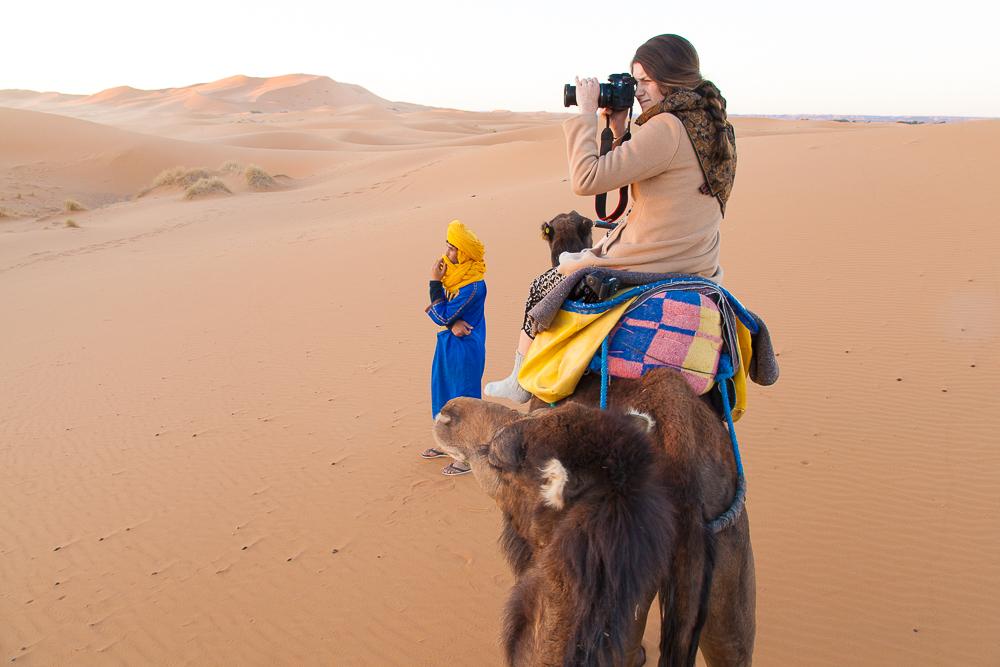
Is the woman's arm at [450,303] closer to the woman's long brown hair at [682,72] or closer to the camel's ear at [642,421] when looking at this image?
the woman's long brown hair at [682,72]

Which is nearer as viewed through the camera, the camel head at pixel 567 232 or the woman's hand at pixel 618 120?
the woman's hand at pixel 618 120

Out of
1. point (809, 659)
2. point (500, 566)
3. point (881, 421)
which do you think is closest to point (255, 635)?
point (500, 566)

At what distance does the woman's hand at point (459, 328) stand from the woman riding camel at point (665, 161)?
283 centimetres

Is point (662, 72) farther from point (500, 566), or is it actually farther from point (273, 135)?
point (273, 135)

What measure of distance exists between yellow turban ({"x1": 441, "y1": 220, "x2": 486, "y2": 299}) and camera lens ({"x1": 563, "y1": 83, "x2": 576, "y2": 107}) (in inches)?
109

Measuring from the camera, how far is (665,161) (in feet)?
8.06

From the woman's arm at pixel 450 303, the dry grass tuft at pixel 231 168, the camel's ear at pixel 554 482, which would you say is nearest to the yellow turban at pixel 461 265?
the woman's arm at pixel 450 303

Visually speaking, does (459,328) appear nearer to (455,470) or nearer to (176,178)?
(455,470)

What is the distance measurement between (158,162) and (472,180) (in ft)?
59.1

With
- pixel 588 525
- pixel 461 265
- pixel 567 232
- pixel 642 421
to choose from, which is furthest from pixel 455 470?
pixel 588 525

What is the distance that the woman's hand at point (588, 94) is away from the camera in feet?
8.58

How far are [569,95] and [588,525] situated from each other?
6.10 feet

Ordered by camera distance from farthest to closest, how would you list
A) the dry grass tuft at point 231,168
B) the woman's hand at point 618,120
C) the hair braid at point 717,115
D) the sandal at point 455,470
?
the dry grass tuft at point 231,168 → the sandal at point 455,470 → the woman's hand at point 618,120 → the hair braid at point 717,115

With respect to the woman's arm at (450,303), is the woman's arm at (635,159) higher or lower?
higher
